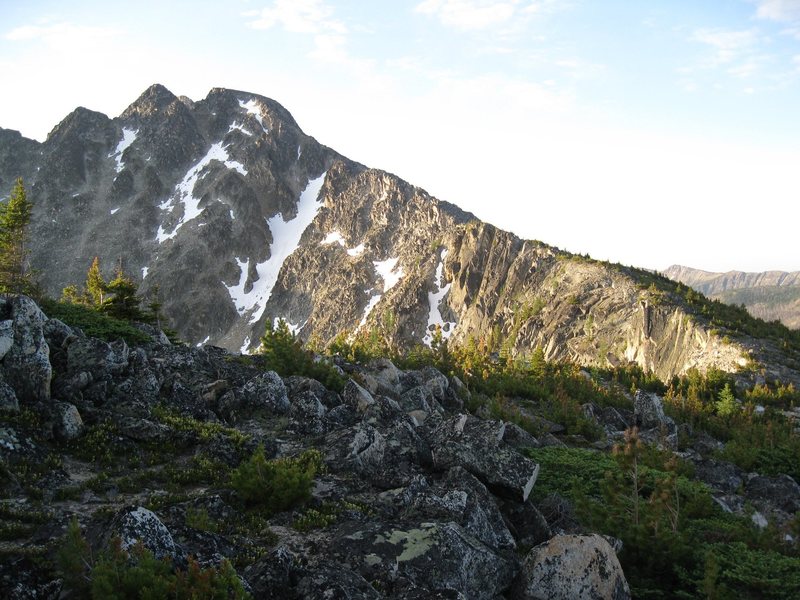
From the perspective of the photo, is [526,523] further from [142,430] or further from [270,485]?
[142,430]

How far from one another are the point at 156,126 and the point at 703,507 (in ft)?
713

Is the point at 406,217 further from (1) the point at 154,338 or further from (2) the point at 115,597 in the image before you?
(2) the point at 115,597

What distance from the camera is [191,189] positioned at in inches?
7092

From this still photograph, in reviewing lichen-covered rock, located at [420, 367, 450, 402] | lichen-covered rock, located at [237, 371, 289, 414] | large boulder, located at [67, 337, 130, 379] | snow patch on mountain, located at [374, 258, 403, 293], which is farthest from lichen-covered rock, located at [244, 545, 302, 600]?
snow patch on mountain, located at [374, 258, 403, 293]

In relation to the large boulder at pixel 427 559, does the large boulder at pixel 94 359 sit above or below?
below

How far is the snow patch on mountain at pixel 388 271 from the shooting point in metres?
148

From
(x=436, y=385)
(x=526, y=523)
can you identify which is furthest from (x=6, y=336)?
(x=436, y=385)

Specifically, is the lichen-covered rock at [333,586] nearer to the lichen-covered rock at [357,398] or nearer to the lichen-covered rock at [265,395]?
the lichen-covered rock at [265,395]

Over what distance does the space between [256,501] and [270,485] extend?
50 centimetres

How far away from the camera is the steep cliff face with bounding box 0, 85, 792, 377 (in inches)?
4560

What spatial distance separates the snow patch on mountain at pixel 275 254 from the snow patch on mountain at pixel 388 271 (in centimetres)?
3433

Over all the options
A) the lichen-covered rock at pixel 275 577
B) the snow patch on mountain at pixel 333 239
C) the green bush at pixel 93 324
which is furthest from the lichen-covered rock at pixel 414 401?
the snow patch on mountain at pixel 333 239

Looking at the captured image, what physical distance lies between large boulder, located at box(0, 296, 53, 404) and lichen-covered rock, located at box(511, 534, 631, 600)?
13961 mm

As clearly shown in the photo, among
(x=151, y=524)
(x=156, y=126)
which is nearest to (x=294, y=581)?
(x=151, y=524)
